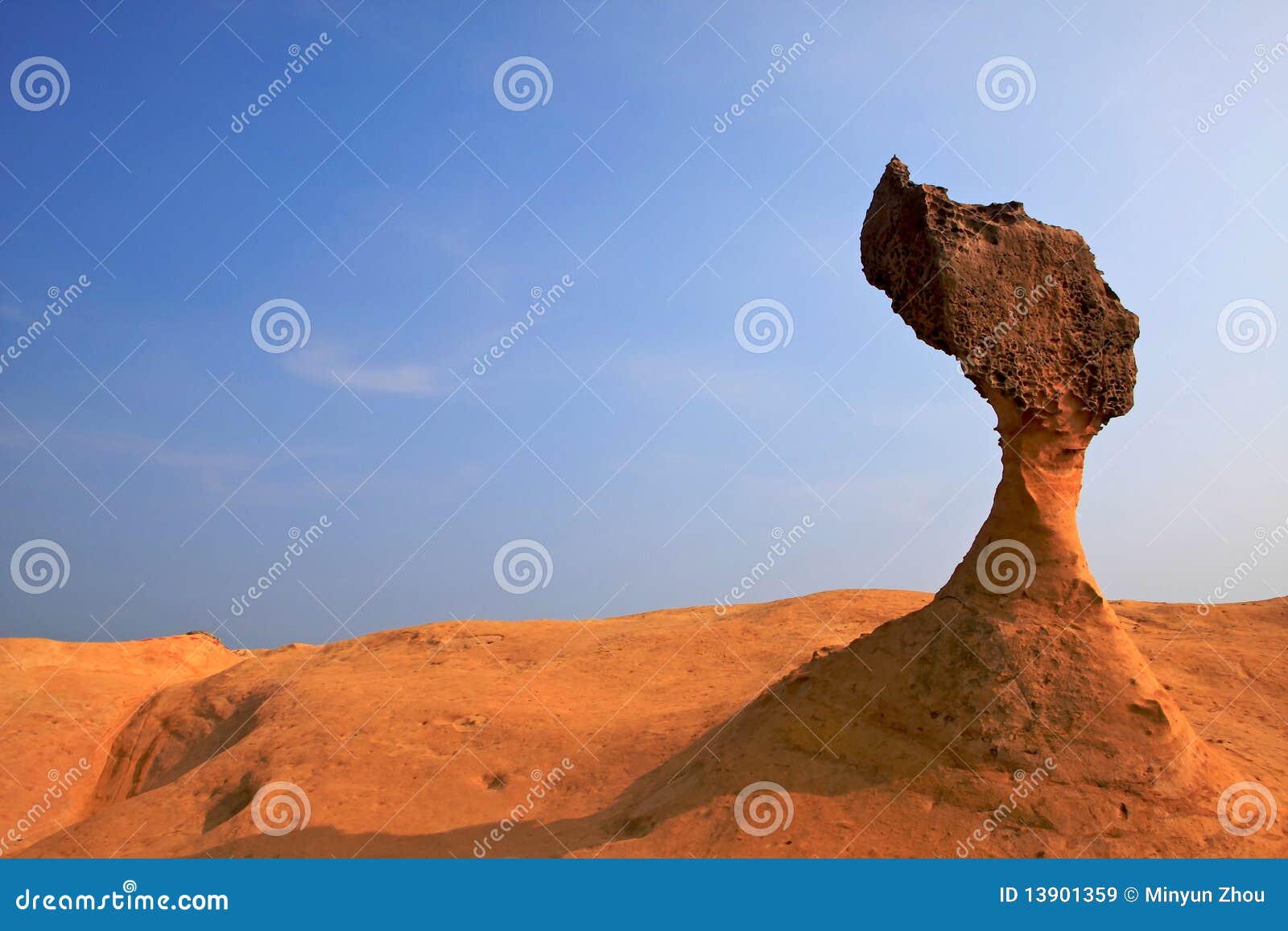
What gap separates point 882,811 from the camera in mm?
6492

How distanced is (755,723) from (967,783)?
193 cm

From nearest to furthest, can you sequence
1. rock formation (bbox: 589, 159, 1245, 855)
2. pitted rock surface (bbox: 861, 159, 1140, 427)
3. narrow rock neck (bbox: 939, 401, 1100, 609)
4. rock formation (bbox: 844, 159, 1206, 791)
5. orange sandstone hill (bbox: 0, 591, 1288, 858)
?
1. orange sandstone hill (bbox: 0, 591, 1288, 858)
2. rock formation (bbox: 589, 159, 1245, 855)
3. rock formation (bbox: 844, 159, 1206, 791)
4. pitted rock surface (bbox: 861, 159, 1140, 427)
5. narrow rock neck (bbox: 939, 401, 1100, 609)

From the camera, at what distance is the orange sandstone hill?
21.1ft

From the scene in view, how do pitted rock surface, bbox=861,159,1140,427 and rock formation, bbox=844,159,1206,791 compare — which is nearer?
rock formation, bbox=844,159,1206,791

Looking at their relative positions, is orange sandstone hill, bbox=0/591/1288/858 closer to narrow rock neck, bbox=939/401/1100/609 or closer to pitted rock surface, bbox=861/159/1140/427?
narrow rock neck, bbox=939/401/1100/609

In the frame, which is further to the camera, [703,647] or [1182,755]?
[703,647]

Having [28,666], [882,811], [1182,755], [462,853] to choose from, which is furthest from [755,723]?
[28,666]

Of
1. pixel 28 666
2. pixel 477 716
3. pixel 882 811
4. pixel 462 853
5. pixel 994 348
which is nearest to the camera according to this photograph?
pixel 882 811

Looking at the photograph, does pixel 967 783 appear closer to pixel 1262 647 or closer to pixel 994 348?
pixel 994 348

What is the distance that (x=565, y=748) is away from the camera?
31.2 feet

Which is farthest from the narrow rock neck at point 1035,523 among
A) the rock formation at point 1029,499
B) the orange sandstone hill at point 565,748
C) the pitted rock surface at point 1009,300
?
the orange sandstone hill at point 565,748

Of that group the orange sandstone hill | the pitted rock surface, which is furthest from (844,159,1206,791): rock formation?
the orange sandstone hill

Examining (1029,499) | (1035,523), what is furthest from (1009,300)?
(1035,523)

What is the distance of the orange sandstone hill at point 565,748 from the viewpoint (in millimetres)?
6426
